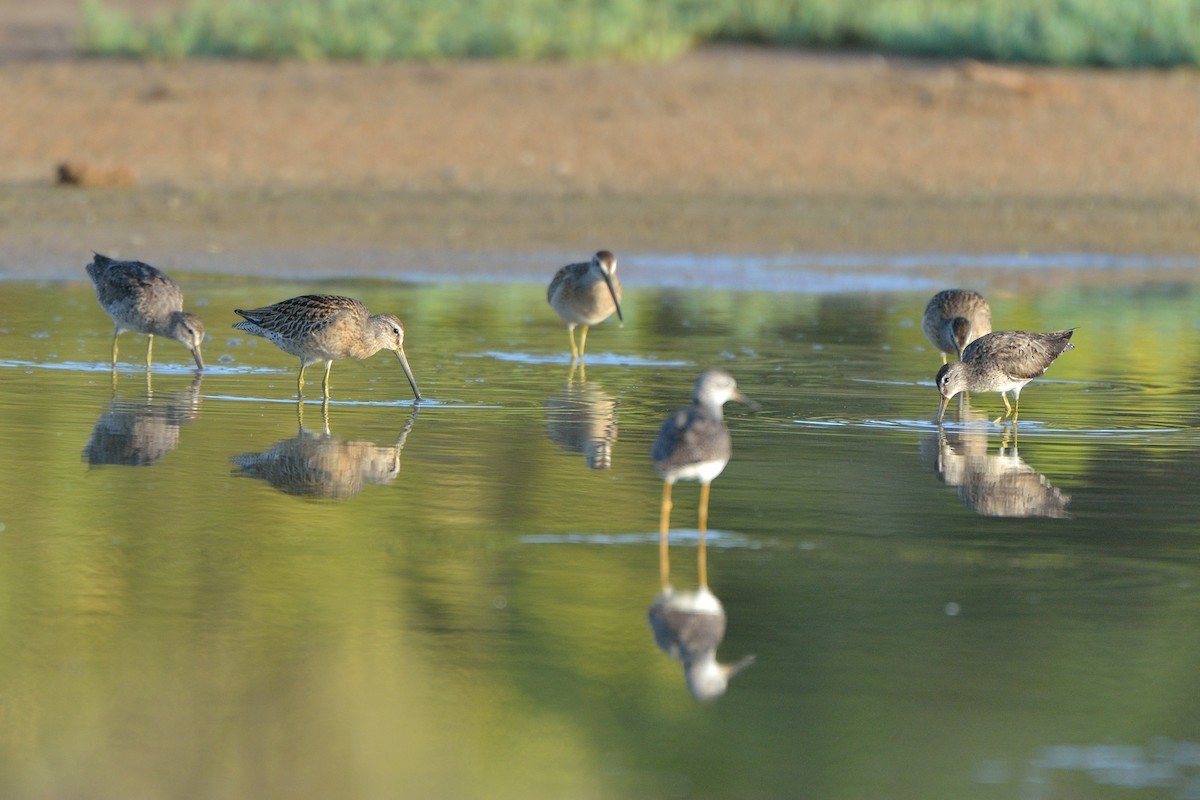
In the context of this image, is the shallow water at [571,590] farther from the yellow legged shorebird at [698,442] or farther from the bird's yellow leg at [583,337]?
the bird's yellow leg at [583,337]

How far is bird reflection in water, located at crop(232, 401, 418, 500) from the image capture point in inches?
395

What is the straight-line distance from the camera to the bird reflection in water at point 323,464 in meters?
10.0

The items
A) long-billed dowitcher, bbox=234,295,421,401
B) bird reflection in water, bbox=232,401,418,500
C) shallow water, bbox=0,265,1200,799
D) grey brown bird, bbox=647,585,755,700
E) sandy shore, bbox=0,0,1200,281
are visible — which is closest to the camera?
shallow water, bbox=0,265,1200,799

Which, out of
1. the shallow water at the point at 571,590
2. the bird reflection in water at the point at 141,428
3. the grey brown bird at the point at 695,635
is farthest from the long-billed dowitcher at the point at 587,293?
the grey brown bird at the point at 695,635

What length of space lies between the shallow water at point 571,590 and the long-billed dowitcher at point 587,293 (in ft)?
6.50

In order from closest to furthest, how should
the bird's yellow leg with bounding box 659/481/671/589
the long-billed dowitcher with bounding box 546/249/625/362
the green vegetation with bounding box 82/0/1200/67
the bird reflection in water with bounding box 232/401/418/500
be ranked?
the bird's yellow leg with bounding box 659/481/671/589 → the bird reflection in water with bounding box 232/401/418/500 → the long-billed dowitcher with bounding box 546/249/625/362 → the green vegetation with bounding box 82/0/1200/67

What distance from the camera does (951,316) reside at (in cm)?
1499

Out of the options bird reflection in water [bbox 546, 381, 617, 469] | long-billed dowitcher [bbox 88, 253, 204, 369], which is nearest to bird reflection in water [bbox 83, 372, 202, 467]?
long-billed dowitcher [bbox 88, 253, 204, 369]

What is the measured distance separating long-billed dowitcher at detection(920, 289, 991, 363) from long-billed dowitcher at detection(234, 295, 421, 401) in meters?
3.79

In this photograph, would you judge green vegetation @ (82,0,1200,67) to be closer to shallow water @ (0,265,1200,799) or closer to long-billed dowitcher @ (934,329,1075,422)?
shallow water @ (0,265,1200,799)


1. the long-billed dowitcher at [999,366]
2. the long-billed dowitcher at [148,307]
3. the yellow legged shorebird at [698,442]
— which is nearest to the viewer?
the yellow legged shorebird at [698,442]

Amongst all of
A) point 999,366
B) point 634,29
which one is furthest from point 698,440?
point 634,29

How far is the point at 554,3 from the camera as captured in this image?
3192 cm

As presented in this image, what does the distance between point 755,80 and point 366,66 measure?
512 cm
